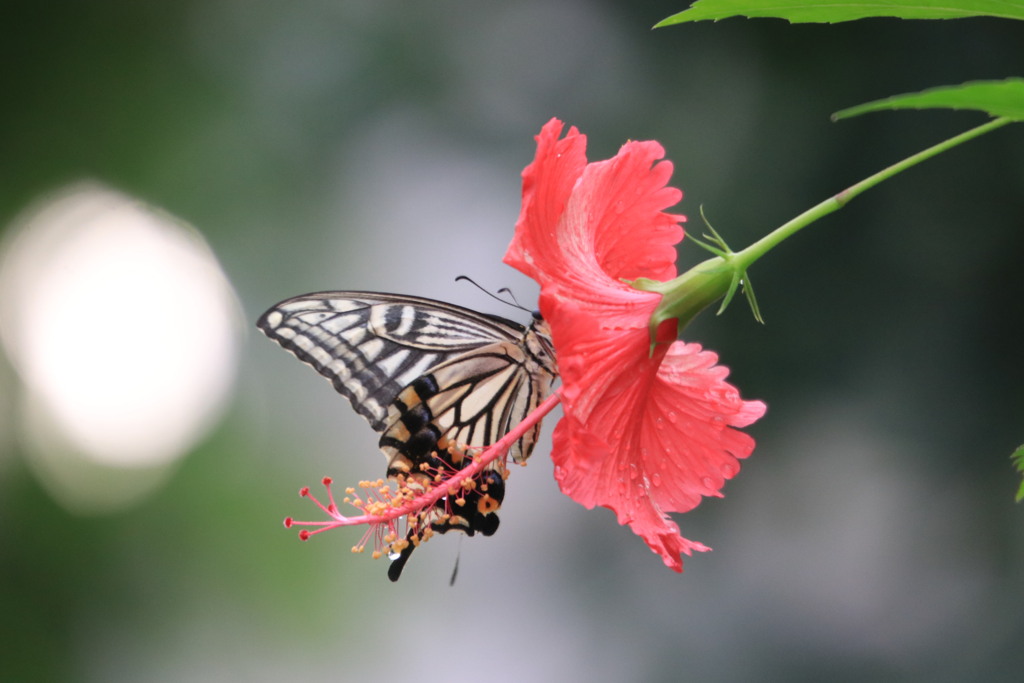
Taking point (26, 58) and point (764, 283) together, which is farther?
point (26, 58)

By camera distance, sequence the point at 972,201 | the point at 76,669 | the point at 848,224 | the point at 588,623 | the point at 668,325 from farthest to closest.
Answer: the point at 76,669 < the point at 588,623 < the point at 848,224 < the point at 972,201 < the point at 668,325

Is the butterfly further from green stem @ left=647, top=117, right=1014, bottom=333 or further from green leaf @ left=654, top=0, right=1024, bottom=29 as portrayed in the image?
green leaf @ left=654, top=0, right=1024, bottom=29

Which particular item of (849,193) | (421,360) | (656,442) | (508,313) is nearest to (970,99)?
(849,193)

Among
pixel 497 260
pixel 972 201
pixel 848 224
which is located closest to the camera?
pixel 972 201

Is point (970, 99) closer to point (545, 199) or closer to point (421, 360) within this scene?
point (545, 199)

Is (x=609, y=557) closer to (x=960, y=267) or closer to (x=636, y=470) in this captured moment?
(x=960, y=267)

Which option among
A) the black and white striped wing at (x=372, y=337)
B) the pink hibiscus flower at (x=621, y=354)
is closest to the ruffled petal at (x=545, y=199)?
the pink hibiscus flower at (x=621, y=354)

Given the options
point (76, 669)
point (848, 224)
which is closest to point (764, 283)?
point (848, 224)
